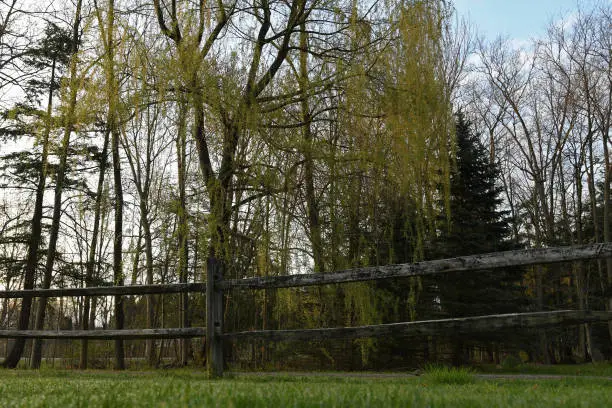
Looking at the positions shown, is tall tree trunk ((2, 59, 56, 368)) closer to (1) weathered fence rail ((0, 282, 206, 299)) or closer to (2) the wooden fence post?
(1) weathered fence rail ((0, 282, 206, 299))

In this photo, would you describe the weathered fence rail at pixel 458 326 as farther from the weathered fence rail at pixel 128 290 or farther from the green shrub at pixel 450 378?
the weathered fence rail at pixel 128 290

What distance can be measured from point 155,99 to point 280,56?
2.55 meters

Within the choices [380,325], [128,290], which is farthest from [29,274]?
[380,325]

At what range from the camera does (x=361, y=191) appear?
34.6ft

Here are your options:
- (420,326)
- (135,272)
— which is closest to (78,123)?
(135,272)

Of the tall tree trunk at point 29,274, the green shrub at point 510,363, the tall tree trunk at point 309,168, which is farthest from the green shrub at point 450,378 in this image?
the green shrub at point 510,363

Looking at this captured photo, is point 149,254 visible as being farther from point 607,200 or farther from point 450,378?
point 607,200

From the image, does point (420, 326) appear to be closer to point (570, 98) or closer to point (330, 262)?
point (330, 262)

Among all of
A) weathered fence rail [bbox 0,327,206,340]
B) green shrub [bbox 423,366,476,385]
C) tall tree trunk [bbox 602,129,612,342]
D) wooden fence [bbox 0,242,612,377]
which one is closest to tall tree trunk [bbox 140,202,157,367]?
wooden fence [bbox 0,242,612,377]

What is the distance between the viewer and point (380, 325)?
5.04 metres

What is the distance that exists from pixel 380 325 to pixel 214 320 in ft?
6.99

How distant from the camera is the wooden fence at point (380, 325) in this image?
4.47m

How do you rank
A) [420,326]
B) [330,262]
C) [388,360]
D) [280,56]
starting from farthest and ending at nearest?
[388,360]
[330,262]
[280,56]
[420,326]

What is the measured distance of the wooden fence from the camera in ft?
14.7
